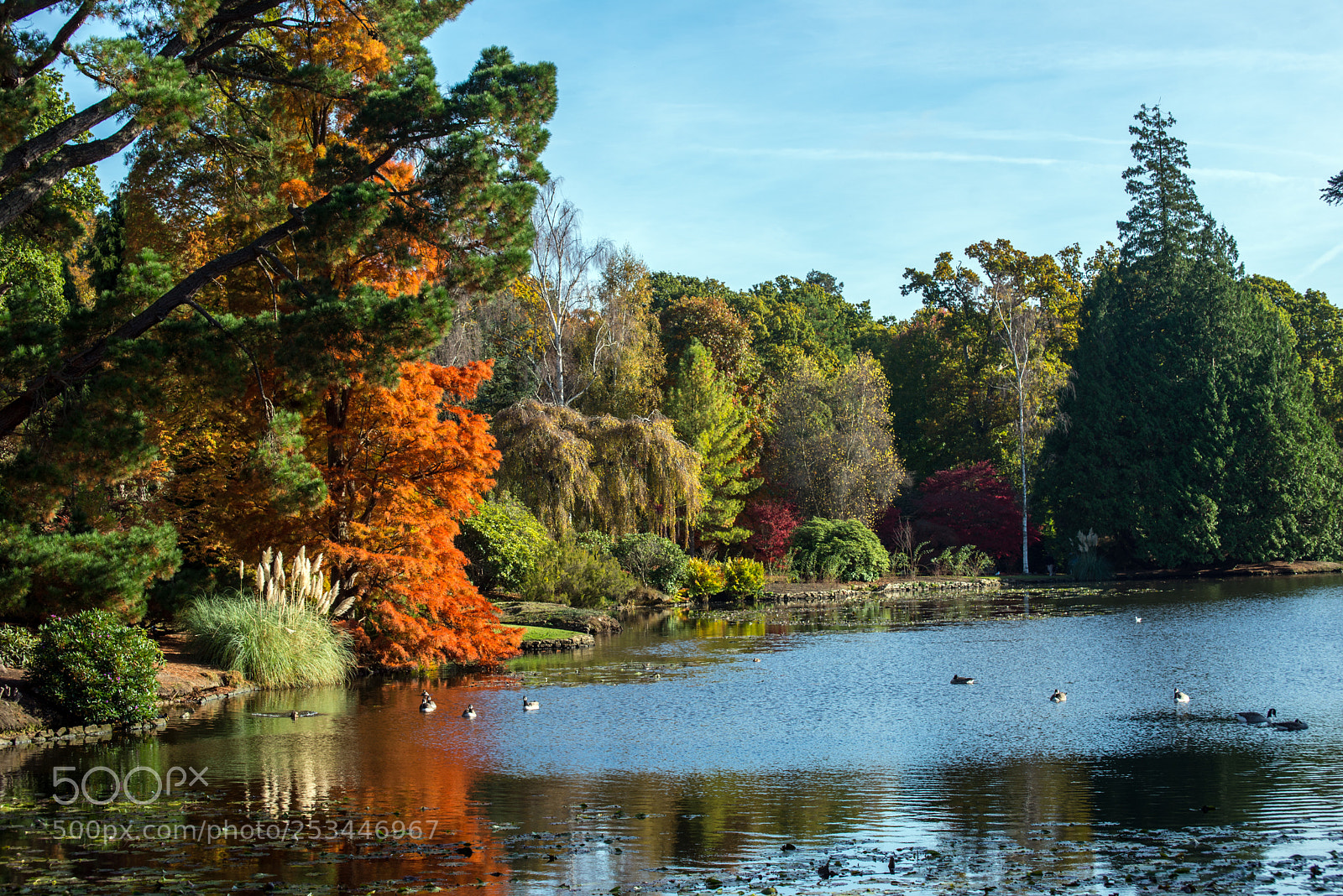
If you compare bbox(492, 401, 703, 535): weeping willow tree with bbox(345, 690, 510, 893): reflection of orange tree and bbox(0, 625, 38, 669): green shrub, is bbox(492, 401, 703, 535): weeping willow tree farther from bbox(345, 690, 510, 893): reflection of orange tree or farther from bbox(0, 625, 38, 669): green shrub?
bbox(0, 625, 38, 669): green shrub

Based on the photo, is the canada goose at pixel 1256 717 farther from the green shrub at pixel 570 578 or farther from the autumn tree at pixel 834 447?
the autumn tree at pixel 834 447

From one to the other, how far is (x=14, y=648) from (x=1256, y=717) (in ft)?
47.2

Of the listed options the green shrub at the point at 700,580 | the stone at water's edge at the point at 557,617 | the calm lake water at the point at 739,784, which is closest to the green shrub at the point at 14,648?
the calm lake water at the point at 739,784

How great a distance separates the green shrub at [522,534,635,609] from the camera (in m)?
26.8

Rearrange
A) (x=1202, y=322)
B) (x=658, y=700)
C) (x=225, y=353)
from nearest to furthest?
1. (x=225, y=353)
2. (x=658, y=700)
3. (x=1202, y=322)

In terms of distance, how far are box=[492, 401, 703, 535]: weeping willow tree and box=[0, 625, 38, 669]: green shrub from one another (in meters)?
16.3

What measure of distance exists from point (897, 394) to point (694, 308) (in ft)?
44.8

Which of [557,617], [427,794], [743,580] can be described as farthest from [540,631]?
[427,794]

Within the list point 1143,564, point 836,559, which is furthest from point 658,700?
point 1143,564

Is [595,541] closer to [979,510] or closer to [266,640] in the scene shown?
[266,640]

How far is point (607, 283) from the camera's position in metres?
39.9

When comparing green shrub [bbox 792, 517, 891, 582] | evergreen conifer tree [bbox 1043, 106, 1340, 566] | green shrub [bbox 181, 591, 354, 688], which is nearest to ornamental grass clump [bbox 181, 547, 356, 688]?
green shrub [bbox 181, 591, 354, 688]

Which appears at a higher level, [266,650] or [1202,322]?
[1202,322]

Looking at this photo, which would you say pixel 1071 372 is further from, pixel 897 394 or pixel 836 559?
pixel 836 559
